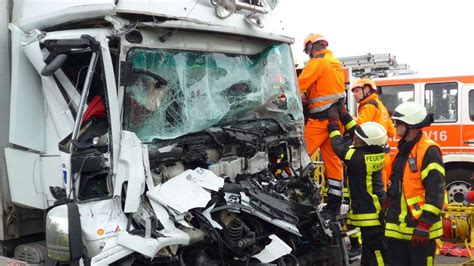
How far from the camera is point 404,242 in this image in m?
3.68

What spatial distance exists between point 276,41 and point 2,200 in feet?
7.67

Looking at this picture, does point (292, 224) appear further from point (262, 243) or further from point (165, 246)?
point (165, 246)

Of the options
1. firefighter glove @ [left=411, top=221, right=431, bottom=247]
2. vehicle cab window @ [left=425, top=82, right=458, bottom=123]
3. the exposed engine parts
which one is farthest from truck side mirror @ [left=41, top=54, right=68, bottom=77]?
vehicle cab window @ [left=425, top=82, right=458, bottom=123]

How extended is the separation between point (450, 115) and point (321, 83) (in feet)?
13.1

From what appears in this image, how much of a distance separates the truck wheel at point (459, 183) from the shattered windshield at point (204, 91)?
473 cm

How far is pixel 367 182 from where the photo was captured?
14.3ft

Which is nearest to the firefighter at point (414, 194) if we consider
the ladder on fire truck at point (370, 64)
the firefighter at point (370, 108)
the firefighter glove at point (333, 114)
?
the firefighter glove at point (333, 114)

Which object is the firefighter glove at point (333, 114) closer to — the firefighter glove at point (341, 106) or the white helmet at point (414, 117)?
the firefighter glove at point (341, 106)

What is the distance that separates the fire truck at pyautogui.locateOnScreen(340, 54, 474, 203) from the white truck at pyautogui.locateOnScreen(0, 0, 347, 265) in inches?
186

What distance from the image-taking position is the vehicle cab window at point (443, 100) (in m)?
7.75

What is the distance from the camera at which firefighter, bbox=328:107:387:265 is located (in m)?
4.25

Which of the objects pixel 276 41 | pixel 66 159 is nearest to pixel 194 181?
pixel 66 159

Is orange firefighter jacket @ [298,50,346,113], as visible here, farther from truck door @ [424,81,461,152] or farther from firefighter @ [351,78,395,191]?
truck door @ [424,81,461,152]

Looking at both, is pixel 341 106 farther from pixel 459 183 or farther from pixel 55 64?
pixel 459 183
